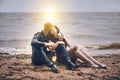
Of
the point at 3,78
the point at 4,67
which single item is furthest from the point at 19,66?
the point at 3,78

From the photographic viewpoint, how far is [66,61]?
27.5ft

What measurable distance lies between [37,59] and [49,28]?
1.14 meters

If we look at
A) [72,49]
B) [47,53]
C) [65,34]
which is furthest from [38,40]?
[65,34]

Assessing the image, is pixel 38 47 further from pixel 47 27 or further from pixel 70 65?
pixel 70 65

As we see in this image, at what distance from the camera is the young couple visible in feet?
27.2

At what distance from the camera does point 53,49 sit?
8.45 meters

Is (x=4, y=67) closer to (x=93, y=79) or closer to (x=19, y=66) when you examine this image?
(x=19, y=66)

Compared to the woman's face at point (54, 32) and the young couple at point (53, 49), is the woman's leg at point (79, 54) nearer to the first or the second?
the young couple at point (53, 49)

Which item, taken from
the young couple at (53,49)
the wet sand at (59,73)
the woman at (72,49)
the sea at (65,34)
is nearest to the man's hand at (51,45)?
the young couple at (53,49)

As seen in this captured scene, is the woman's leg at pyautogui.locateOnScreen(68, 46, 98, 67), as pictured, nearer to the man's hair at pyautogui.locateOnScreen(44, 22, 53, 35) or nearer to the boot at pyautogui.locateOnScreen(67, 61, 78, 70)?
the boot at pyautogui.locateOnScreen(67, 61, 78, 70)

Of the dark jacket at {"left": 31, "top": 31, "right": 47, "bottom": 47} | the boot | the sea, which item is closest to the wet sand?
the boot

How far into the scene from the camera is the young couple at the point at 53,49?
8289 millimetres

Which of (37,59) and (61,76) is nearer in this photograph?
(61,76)

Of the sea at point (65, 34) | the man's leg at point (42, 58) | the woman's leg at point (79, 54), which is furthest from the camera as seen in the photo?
the sea at point (65, 34)
